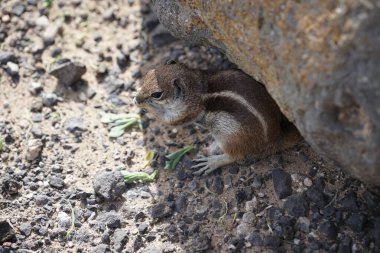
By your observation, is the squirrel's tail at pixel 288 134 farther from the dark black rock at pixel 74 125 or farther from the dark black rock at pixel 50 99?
the dark black rock at pixel 50 99

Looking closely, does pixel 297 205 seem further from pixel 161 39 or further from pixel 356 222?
pixel 161 39

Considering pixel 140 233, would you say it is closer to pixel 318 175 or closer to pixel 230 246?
pixel 230 246

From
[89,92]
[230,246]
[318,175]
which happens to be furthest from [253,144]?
[89,92]

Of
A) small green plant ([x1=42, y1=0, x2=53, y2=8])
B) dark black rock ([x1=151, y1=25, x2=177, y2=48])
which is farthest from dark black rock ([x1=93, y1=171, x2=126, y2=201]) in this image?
small green plant ([x1=42, y1=0, x2=53, y2=8])

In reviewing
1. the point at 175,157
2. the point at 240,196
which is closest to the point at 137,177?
the point at 175,157

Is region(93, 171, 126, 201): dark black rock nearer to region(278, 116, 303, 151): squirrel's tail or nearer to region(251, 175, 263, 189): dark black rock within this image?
region(251, 175, 263, 189): dark black rock

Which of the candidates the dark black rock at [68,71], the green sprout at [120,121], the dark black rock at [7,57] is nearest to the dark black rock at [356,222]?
the green sprout at [120,121]
